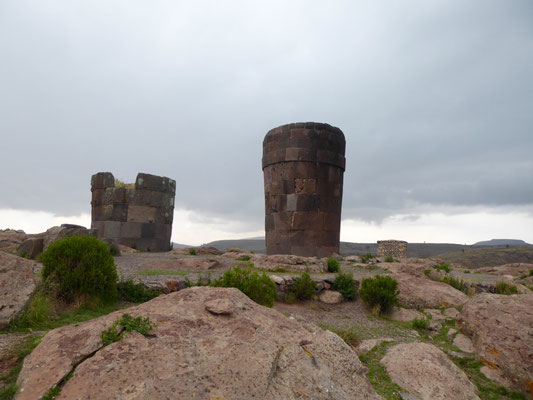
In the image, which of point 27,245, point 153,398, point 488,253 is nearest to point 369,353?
point 153,398

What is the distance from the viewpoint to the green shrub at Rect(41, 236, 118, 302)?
5.60 meters

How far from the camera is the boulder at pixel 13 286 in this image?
4.02m

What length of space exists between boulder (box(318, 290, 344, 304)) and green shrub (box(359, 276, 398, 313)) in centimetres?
60

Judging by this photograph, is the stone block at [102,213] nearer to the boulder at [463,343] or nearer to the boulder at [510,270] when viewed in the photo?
the boulder at [463,343]

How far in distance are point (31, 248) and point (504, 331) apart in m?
12.3

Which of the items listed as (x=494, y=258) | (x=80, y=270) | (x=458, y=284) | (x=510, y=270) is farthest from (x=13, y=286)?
(x=494, y=258)

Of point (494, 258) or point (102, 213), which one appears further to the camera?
point (494, 258)

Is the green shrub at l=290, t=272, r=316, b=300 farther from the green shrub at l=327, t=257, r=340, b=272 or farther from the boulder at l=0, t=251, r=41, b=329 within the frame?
the boulder at l=0, t=251, r=41, b=329

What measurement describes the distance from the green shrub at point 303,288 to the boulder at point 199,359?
3985mm

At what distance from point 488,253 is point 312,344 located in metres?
45.9

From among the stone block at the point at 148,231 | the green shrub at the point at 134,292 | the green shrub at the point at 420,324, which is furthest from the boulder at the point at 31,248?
the green shrub at the point at 420,324

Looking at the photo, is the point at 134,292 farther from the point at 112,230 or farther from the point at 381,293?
the point at 112,230

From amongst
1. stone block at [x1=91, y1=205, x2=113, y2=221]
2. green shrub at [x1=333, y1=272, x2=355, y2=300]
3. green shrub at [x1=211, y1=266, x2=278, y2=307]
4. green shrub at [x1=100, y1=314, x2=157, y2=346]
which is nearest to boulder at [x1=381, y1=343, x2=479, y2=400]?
green shrub at [x1=211, y1=266, x2=278, y2=307]

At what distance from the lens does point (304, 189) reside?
12016 millimetres
